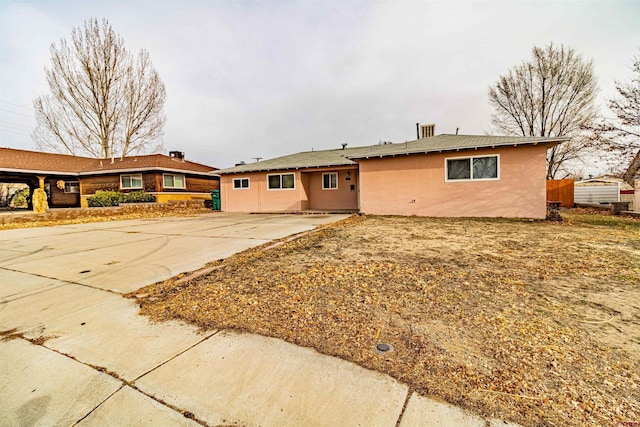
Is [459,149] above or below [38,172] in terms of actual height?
below

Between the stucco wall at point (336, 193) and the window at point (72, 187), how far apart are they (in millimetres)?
A: 19852

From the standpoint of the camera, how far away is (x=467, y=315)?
2408mm

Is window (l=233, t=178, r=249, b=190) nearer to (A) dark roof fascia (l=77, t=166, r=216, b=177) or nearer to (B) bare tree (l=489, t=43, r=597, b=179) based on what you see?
(A) dark roof fascia (l=77, t=166, r=216, b=177)

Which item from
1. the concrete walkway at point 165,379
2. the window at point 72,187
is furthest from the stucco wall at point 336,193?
the window at point 72,187

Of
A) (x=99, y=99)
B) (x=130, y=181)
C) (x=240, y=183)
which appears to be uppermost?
(x=99, y=99)

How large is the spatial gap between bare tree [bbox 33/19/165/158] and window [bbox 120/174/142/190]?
Answer: 5108 mm

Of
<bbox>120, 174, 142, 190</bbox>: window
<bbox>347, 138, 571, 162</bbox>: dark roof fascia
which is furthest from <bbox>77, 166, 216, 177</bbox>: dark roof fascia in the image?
<bbox>347, 138, 571, 162</bbox>: dark roof fascia

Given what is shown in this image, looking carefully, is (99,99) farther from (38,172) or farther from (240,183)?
(240,183)

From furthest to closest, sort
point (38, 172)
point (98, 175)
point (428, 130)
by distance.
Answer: point (98, 175)
point (38, 172)
point (428, 130)

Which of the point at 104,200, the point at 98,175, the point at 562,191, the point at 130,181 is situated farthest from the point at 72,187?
the point at 562,191

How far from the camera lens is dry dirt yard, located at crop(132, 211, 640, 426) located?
60.1 inches

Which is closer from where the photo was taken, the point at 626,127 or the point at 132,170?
the point at 626,127

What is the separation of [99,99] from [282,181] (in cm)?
1736

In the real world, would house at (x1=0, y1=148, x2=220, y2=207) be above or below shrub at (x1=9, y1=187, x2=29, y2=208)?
above
